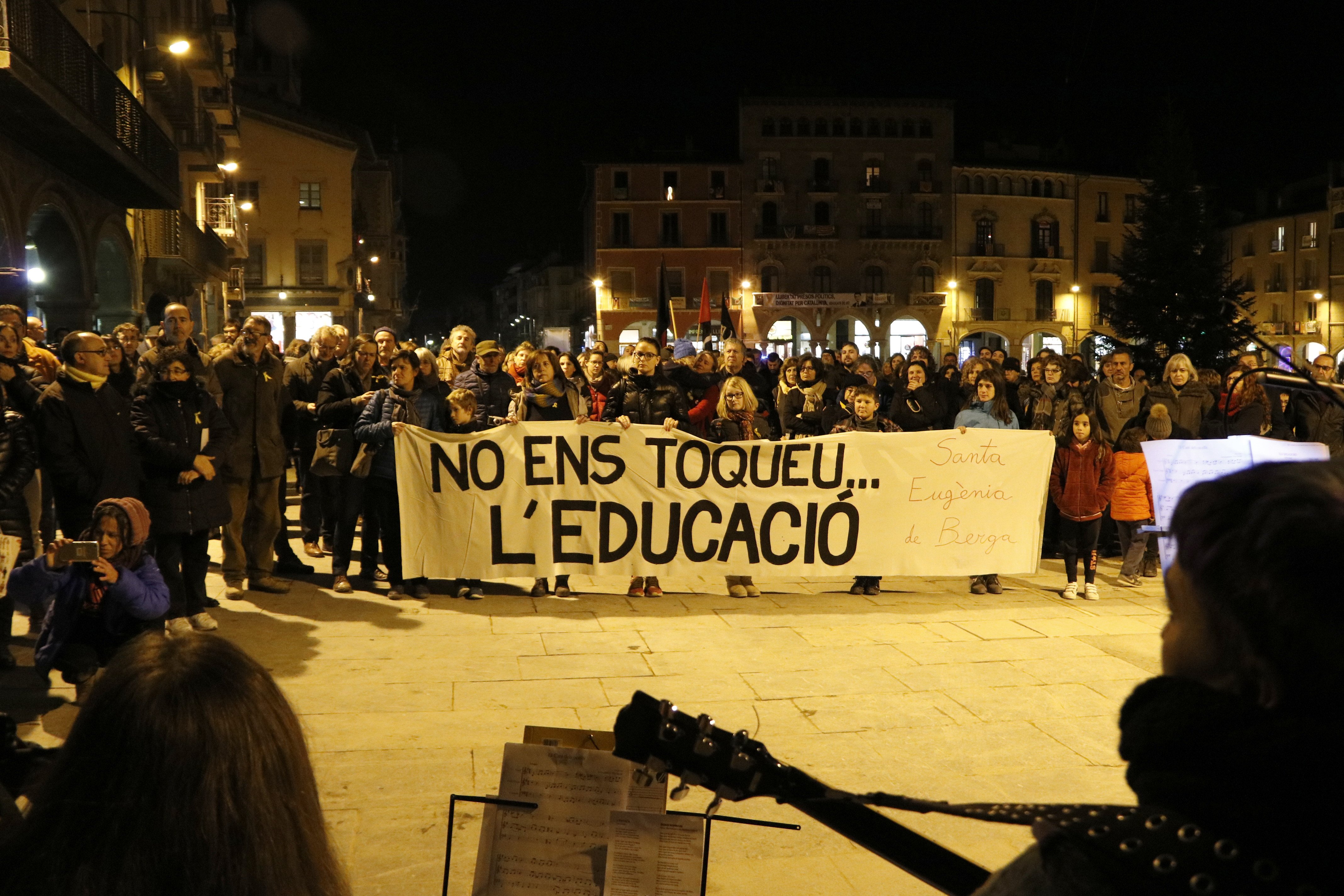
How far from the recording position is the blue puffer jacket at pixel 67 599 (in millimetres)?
6176

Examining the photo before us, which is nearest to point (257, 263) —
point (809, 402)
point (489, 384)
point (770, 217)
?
point (770, 217)

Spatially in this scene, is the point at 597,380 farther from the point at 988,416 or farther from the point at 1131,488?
the point at 1131,488

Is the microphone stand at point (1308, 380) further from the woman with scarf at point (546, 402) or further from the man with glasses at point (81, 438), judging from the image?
the woman with scarf at point (546, 402)

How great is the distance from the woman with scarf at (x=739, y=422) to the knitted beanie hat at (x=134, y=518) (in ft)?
15.4

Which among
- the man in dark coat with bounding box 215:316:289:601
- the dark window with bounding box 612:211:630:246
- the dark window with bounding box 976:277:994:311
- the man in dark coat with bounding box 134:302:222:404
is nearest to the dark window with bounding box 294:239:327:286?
the dark window with bounding box 612:211:630:246

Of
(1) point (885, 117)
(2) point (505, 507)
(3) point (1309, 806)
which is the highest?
(1) point (885, 117)

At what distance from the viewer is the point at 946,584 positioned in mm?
10398

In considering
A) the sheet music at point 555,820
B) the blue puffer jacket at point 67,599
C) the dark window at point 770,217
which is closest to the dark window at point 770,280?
the dark window at point 770,217

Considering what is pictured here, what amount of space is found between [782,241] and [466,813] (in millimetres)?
64687

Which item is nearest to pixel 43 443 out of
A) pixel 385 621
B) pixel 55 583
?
pixel 55 583

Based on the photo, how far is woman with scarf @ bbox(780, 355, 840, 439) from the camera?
1116cm

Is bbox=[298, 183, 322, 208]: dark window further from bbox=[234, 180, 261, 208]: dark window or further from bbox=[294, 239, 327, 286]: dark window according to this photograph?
bbox=[234, 180, 261, 208]: dark window

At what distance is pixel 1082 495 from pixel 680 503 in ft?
11.1

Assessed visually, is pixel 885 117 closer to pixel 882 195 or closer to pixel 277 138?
pixel 882 195
